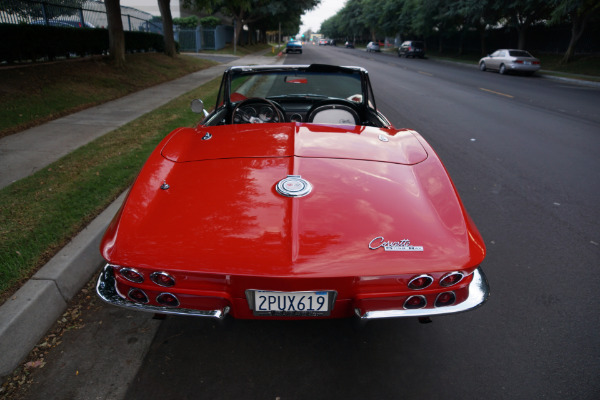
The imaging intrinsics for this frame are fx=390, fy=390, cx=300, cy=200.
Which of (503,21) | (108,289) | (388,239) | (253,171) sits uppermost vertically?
(503,21)

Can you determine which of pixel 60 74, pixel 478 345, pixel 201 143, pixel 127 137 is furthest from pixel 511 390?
pixel 60 74

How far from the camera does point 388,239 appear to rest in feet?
6.05

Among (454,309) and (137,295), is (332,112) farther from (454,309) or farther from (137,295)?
(137,295)

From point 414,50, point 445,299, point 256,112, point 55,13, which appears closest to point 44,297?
point 256,112

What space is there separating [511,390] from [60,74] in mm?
11525

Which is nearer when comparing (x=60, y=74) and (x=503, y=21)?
(x=60, y=74)

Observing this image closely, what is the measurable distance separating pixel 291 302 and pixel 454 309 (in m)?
0.80

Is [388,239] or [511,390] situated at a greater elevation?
[388,239]

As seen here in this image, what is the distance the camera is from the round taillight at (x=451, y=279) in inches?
71.5

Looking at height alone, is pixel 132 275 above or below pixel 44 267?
above

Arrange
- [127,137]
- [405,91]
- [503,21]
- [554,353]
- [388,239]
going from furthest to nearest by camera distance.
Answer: [503,21], [405,91], [127,137], [554,353], [388,239]

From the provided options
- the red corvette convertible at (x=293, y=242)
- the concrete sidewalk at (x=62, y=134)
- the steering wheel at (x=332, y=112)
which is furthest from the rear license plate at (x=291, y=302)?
the concrete sidewalk at (x=62, y=134)

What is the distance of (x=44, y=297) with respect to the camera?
7.86ft

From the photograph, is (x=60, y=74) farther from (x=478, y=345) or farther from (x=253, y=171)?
(x=478, y=345)
